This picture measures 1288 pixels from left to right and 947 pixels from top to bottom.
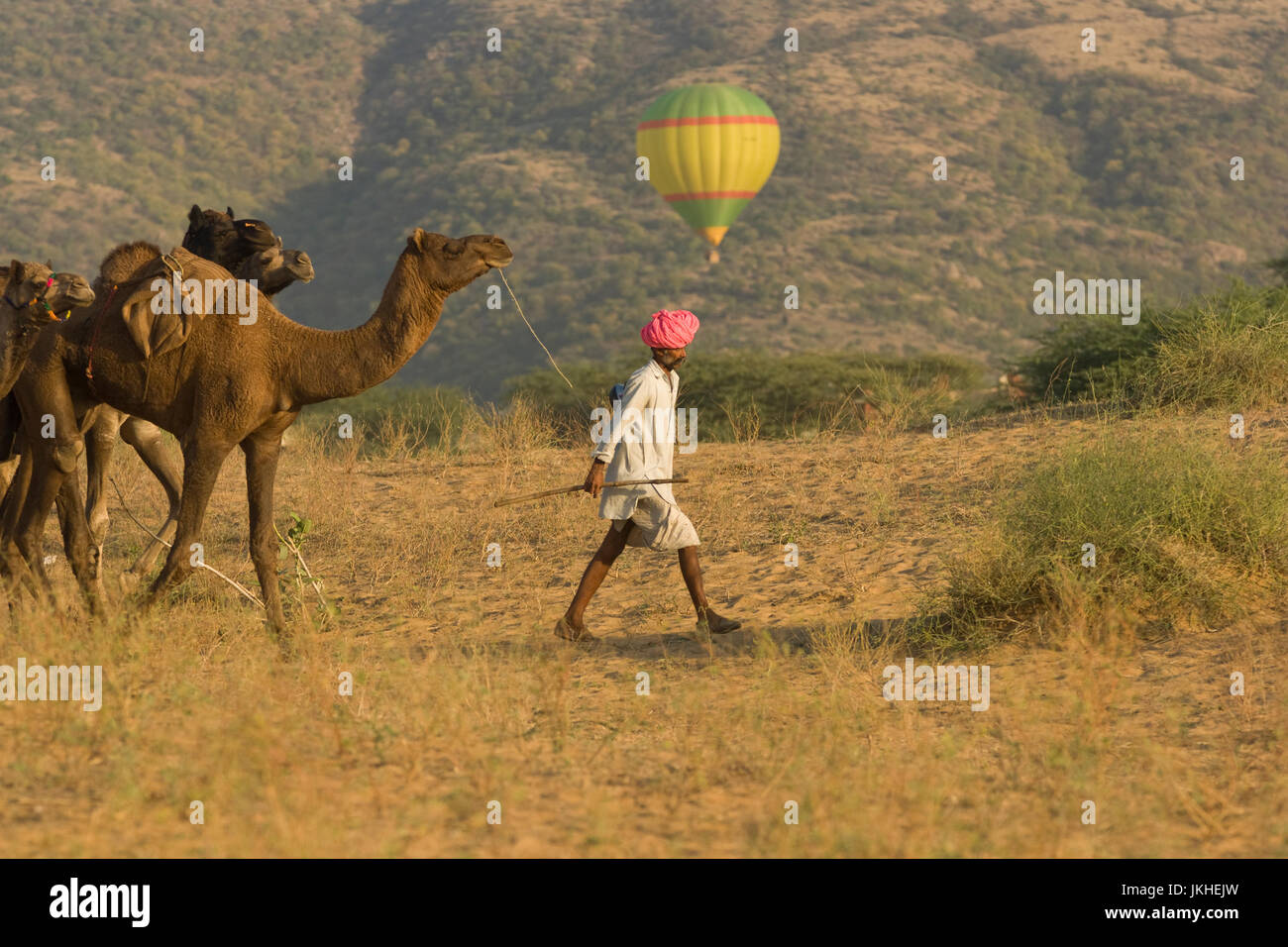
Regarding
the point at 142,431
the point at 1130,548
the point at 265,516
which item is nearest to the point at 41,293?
the point at 265,516

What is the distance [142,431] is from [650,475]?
10.6ft

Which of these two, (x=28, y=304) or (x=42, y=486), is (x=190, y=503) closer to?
(x=42, y=486)

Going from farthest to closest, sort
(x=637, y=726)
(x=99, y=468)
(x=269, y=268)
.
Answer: (x=99, y=468), (x=269, y=268), (x=637, y=726)

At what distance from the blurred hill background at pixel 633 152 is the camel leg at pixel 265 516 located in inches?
1554

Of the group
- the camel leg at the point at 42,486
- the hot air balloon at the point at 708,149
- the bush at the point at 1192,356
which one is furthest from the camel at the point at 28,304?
the hot air balloon at the point at 708,149

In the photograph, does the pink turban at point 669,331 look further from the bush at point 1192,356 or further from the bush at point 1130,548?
the bush at point 1192,356

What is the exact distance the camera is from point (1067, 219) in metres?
59.4

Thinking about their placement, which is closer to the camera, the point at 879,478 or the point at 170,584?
the point at 170,584

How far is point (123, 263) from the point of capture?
25.8ft

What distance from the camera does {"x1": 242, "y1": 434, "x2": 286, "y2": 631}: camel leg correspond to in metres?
7.98

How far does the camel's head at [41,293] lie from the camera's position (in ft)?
22.1

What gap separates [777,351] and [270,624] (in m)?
38.9

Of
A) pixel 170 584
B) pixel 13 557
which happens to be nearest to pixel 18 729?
pixel 170 584
